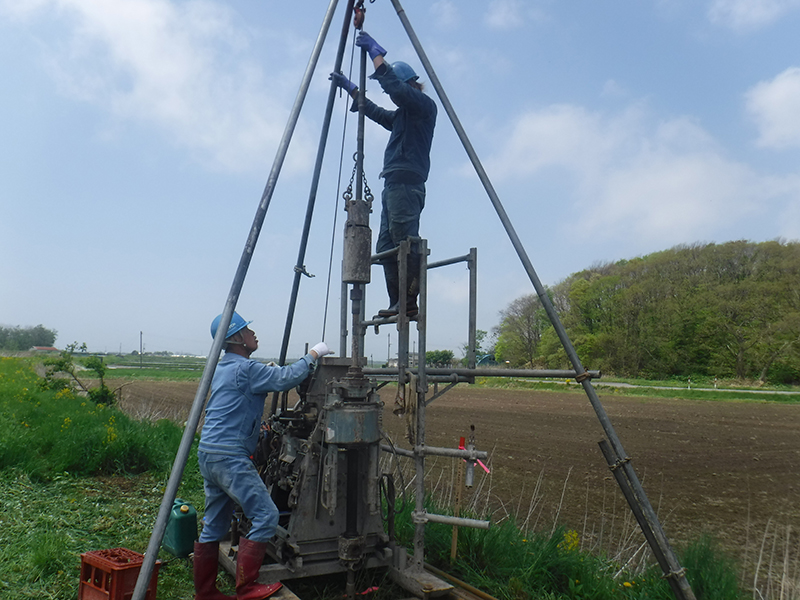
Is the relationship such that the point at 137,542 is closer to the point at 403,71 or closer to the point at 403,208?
the point at 403,208

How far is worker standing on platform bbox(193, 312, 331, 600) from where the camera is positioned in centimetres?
412

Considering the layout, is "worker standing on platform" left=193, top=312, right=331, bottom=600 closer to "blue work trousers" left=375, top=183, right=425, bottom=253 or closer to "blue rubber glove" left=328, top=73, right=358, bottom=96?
"blue work trousers" left=375, top=183, right=425, bottom=253

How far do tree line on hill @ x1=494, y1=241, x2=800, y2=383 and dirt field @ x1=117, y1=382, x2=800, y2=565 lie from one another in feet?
67.2

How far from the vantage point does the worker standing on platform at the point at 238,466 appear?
13.5ft

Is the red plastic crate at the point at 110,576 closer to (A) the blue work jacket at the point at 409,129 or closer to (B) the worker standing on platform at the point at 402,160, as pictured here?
(B) the worker standing on platform at the point at 402,160

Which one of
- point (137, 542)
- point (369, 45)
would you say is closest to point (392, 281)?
point (369, 45)

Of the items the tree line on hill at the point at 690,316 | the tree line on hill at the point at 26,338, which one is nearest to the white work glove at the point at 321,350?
the tree line on hill at the point at 690,316

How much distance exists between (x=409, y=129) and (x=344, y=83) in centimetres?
74

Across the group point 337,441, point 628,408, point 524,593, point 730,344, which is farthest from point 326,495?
point 730,344

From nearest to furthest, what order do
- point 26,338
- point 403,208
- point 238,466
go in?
point 238,466 → point 403,208 → point 26,338

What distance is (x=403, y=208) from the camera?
5066 mm

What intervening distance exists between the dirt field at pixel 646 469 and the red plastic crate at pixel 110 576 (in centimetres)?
405

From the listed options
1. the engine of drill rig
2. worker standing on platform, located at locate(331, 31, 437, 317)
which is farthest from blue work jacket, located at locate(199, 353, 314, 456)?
worker standing on platform, located at locate(331, 31, 437, 317)

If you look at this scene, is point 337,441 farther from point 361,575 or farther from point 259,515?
point 361,575
